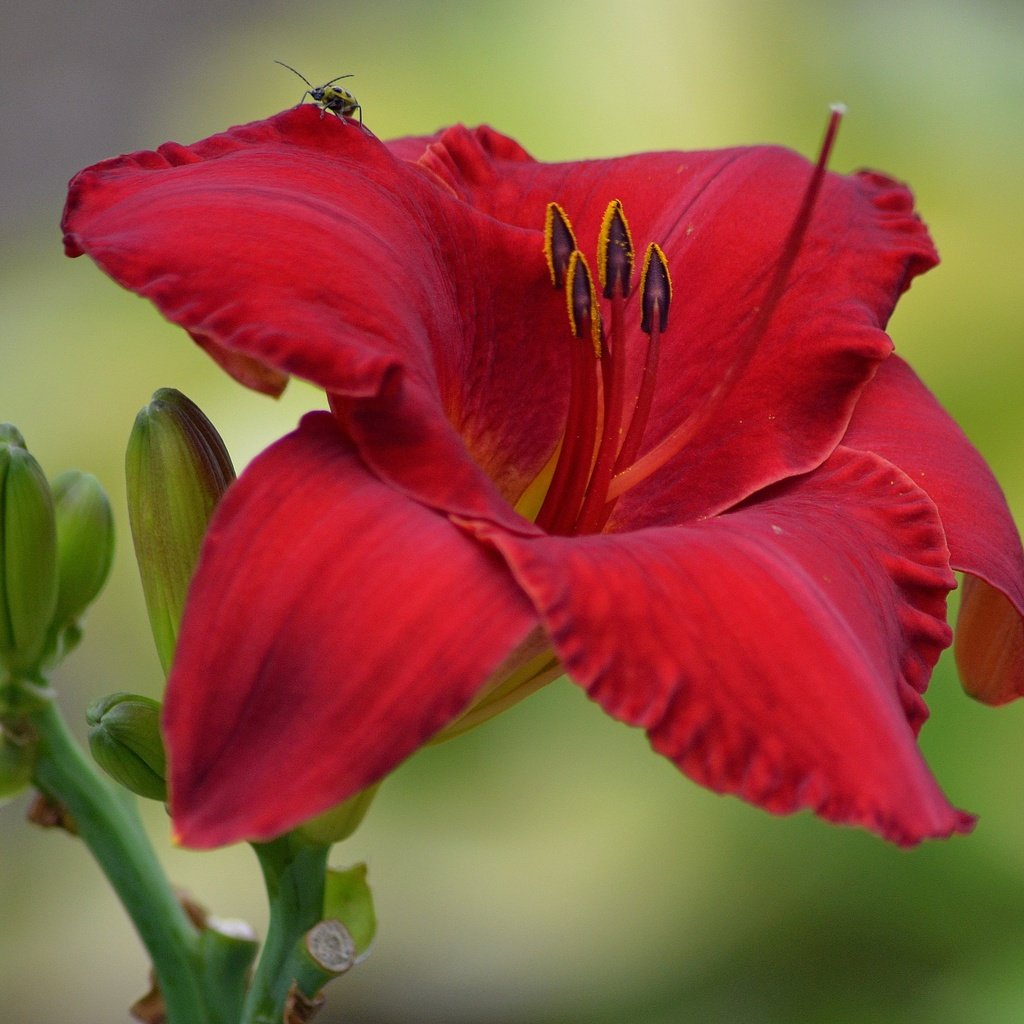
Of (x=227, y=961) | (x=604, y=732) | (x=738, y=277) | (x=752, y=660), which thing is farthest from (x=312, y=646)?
(x=604, y=732)

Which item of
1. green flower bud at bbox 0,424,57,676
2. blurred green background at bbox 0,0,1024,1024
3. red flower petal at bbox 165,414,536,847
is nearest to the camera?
red flower petal at bbox 165,414,536,847

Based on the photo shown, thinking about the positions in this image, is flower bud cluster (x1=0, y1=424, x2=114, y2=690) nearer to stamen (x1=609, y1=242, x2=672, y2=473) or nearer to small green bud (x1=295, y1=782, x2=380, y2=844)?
small green bud (x1=295, y1=782, x2=380, y2=844)

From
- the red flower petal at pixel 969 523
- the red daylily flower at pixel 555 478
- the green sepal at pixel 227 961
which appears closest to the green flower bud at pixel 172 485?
the red daylily flower at pixel 555 478

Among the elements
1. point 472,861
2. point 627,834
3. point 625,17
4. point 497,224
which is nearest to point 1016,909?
point 627,834

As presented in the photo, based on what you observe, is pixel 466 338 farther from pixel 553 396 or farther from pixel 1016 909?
pixel 1016 909

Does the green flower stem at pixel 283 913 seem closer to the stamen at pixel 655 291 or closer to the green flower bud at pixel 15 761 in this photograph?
the green flower bud at pixel 15 761

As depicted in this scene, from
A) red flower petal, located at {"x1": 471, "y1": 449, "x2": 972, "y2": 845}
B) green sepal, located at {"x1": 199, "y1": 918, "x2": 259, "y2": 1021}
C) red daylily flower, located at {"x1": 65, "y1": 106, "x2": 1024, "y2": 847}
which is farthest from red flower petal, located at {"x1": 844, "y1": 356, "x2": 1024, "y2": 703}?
green sepal, located at {"x1": 199, "y1": 918, "x2": 259, "y2": 1021}
